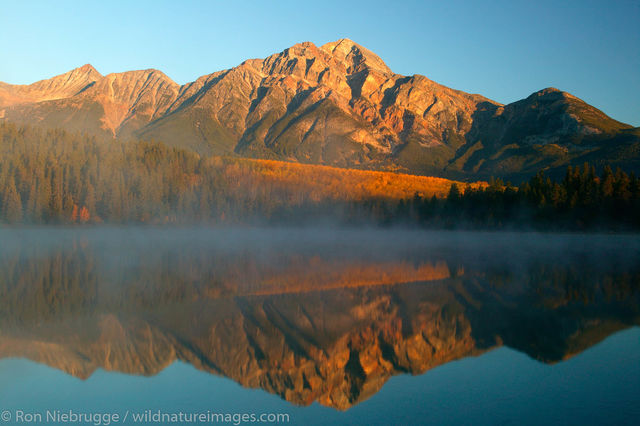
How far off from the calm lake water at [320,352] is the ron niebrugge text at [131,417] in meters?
0.04

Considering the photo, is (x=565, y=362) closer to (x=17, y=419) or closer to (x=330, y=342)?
(x=330, y=342)

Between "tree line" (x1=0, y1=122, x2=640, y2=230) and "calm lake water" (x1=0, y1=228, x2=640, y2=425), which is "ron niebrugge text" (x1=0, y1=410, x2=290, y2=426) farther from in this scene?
"tree line" (x1=0, y1=122, x2=640, y2=230)

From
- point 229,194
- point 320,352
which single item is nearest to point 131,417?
point 320,352

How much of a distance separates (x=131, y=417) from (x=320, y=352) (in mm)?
5279

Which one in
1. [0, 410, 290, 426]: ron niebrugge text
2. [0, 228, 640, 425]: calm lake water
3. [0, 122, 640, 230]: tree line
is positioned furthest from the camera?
[0, 122, 640, 230]: tree line

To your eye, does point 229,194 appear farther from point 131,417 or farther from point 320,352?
point 131,417

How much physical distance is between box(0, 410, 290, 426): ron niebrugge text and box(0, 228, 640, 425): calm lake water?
0.04 meters

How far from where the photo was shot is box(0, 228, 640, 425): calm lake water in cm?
946

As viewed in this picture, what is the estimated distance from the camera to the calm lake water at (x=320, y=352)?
946cm

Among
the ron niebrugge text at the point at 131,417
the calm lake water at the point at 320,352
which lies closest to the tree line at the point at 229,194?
the calm lake water at the point at 320,352

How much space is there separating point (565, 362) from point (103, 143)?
123911mm

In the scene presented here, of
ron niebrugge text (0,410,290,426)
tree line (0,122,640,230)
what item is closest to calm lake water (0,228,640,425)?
ron niebrugge text (0,410,290,426)

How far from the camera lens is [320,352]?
1264cm

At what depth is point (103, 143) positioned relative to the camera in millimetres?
115875
